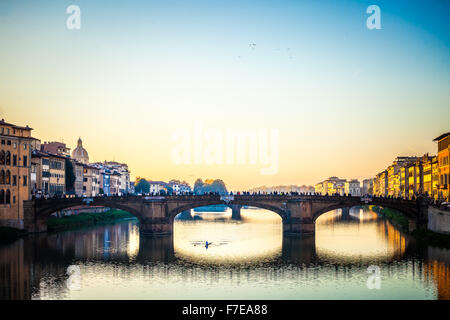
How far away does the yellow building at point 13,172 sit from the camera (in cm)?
7925

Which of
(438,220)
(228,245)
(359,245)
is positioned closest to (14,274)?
(228,245)

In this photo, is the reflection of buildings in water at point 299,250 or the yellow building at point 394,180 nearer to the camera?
the reflection of buildings in water at point 299,250

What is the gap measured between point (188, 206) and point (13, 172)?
28910 mm

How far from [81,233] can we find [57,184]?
27.4 m

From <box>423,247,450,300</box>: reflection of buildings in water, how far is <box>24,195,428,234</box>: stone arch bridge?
22.3 m

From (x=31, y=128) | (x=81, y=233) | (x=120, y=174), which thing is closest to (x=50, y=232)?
(x=81, y=233)

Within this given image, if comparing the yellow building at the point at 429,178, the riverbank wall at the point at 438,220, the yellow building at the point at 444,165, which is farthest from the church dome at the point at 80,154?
the riverbank wall at the point at 438,220

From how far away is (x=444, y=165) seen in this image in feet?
301

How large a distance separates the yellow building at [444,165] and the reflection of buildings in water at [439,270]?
27.8 meters

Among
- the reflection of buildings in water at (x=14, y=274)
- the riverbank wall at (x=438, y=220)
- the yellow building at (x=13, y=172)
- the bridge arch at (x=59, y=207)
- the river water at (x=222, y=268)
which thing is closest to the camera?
the reflection of buildings in water at (x=14, y=274)

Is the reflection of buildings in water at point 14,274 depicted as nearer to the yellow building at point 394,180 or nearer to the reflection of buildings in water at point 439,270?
the reflection of buildings in water at point 439,270

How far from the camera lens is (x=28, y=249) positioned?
67.9 metres

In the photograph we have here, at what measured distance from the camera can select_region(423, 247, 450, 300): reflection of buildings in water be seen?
144 ft

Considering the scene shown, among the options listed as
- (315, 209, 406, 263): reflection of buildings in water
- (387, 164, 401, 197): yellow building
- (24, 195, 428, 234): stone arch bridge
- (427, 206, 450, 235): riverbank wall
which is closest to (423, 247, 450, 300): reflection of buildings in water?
(427, 206, 450, 235): riverbank wall
